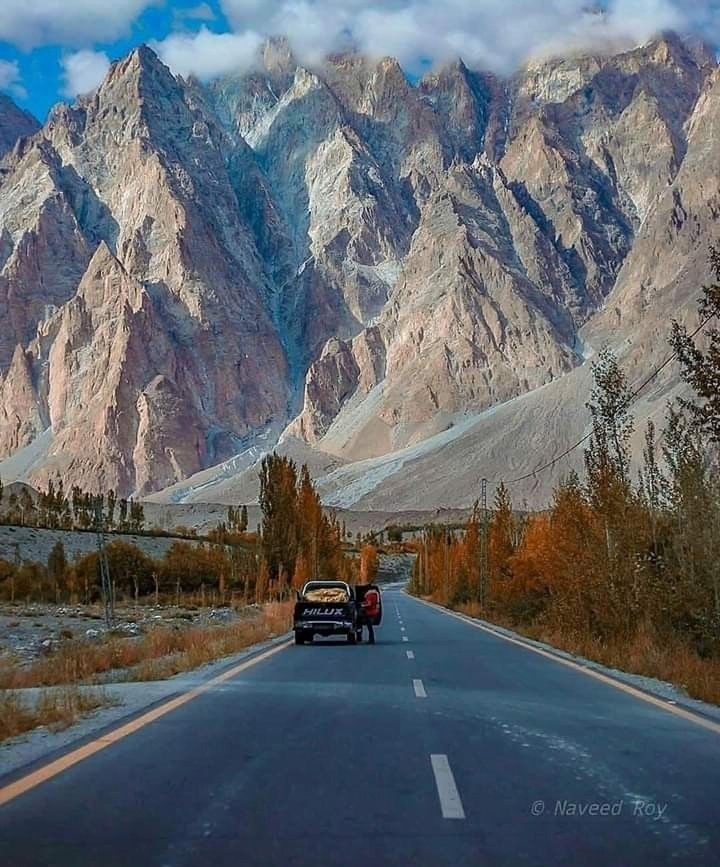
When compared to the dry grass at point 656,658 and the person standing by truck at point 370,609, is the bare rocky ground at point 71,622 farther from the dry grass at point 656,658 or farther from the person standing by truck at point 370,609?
the dry grass at point 656,658

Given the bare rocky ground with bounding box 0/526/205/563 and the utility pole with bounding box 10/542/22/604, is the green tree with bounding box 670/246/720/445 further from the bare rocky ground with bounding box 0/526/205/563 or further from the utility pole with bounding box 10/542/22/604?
the bare rocky ground with bounding box 0/526/205/563

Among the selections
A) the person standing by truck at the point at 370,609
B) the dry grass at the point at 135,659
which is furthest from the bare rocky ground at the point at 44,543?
the dry grass at the point at 135,659

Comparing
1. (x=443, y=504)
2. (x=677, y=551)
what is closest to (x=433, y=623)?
(x=677, y=551)

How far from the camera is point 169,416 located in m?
196

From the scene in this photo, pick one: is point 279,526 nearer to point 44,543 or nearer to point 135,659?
point 135,659

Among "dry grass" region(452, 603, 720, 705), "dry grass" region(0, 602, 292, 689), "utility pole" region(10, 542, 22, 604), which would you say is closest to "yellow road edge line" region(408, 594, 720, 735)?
"dry grass" region(452, 603, 720, 705)

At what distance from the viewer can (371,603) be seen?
28.8 metres

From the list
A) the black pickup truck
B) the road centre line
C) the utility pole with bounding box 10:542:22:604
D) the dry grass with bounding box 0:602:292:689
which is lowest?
the road centre line

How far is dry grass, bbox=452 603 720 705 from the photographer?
14.6m

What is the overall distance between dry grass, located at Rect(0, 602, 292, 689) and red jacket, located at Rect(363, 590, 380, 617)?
9.69ft

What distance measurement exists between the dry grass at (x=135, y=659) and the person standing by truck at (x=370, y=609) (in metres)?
2.91

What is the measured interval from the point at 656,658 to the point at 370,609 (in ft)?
36.5

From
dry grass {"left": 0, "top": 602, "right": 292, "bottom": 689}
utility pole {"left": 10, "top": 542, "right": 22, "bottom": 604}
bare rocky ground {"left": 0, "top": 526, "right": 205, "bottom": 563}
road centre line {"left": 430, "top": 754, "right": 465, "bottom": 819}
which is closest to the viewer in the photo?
road centre line {"left": 430, "top": 754, "right": 465, "bottom": 819}

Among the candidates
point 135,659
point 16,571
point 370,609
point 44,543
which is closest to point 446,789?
point 135,659
